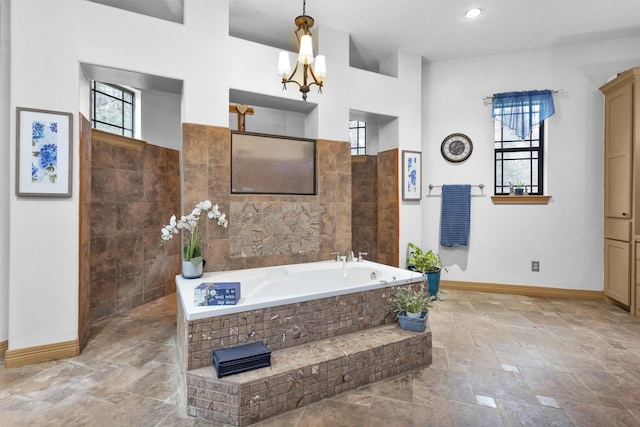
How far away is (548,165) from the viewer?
4.05m

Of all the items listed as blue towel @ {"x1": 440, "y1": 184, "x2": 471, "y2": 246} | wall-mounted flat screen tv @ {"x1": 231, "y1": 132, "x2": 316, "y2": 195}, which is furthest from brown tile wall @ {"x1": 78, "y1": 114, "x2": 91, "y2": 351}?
blue towel @ {"x1": 440, "y1": 184, "x2": 471, "y2": 246}

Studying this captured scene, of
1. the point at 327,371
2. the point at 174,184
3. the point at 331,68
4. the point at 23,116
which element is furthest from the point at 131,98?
the point at 327,371

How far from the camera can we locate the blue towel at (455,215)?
4270 millimetres

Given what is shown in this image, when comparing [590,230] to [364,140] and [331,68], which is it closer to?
[364,140]

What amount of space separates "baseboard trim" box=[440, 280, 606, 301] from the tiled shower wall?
182 centimetres

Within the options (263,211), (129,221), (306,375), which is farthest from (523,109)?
(129,221)

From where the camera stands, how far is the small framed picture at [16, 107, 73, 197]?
2.26m

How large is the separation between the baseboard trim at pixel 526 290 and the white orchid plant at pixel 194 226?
3.15 meters

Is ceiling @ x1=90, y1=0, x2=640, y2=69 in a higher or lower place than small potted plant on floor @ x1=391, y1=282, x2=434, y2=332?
higher

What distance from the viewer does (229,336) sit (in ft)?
6.23

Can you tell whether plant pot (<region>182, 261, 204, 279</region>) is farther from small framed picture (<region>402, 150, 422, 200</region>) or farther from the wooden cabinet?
the wooden cabinet

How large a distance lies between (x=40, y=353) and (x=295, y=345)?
1836 millimetres

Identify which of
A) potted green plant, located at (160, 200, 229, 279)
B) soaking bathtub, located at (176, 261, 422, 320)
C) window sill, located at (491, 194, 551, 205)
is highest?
window sill, located at (491, 194, 551, 205)

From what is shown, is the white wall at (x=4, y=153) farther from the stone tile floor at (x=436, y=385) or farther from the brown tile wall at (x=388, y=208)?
the brown tile wall at (x=388, y=208)
